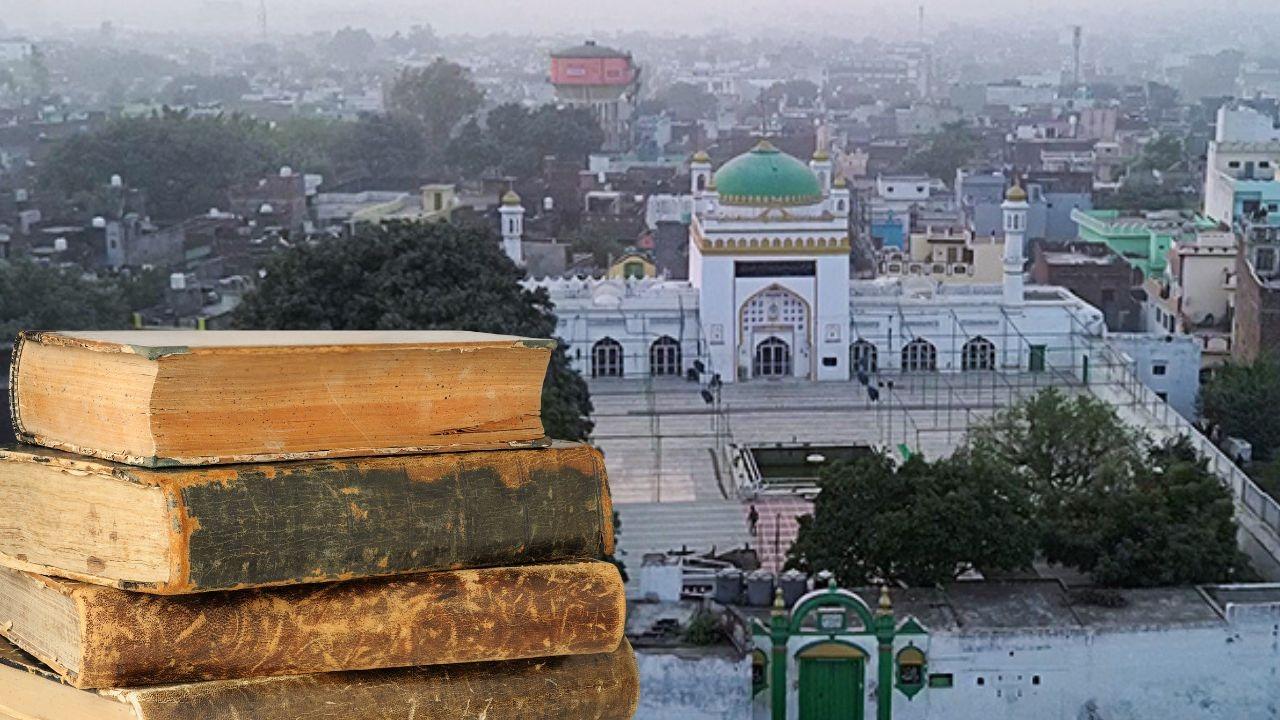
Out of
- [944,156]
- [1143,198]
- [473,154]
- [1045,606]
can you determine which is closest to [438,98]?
[473,154]

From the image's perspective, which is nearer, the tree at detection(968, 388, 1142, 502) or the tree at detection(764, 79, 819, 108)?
the tree at detection(968, 388, 1142, 502)

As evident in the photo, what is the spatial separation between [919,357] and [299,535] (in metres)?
18.3

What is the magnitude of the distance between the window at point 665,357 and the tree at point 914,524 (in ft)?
28.8

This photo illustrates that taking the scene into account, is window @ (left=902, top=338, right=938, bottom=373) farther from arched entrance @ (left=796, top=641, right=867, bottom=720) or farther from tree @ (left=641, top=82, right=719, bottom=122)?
tree @ (left=641, top=82, right=719, bottom=122)

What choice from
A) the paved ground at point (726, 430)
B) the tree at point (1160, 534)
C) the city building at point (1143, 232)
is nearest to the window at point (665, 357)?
the paved ground at point (726, 430)

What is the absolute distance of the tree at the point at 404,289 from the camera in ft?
50.1

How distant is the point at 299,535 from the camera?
2070mm

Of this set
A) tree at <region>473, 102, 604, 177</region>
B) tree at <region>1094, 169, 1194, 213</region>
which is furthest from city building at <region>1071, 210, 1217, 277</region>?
tree at <region>473, 102, 604, 177</region>

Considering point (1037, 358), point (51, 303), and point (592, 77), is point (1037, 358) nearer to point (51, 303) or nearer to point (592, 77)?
point (51, 303)

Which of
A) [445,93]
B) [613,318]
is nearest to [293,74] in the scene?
[445,93]

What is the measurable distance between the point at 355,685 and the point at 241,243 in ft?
84.7

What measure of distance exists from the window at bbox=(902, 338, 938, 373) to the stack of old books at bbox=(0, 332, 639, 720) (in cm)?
1795

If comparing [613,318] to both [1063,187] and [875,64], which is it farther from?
[875,64]

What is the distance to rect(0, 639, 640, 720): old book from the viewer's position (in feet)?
6.60
